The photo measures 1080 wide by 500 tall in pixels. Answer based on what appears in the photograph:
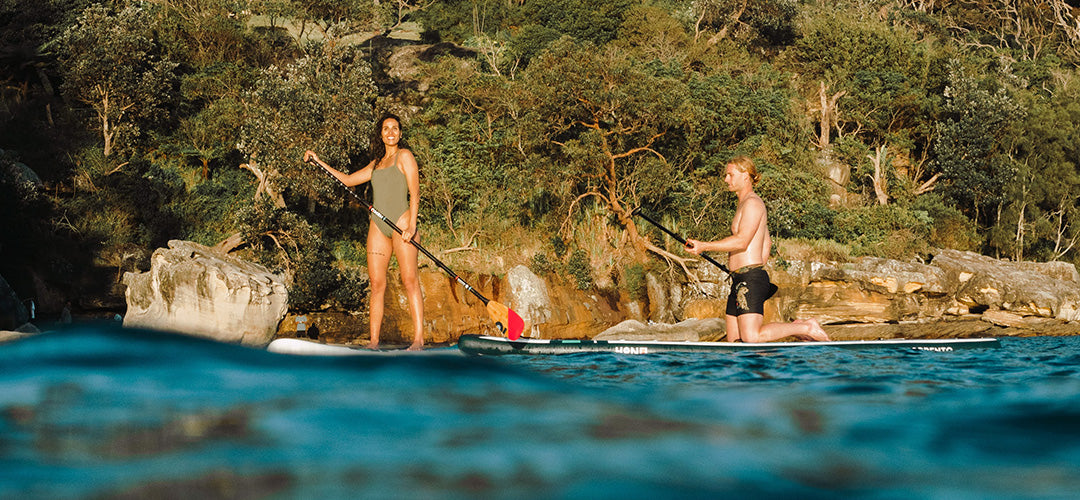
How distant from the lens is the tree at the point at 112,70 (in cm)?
1795

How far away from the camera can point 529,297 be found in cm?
1595

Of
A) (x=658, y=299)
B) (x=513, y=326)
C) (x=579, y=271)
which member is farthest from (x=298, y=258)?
(x=513, y=326)

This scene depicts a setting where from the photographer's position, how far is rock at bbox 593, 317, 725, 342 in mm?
11273

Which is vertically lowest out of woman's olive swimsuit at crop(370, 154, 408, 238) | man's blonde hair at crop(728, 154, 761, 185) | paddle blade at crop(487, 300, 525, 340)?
paddle blade at crop(487, 300, 525, 340)

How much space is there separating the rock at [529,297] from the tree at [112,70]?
32.0 feet

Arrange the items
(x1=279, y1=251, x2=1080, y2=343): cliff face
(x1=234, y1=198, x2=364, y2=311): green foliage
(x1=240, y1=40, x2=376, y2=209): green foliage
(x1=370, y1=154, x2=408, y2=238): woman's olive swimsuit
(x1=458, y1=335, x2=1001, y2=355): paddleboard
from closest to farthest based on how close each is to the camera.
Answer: (x1=458, y1=335, x2=1001, y2=355): paddleboard
(x1=370, y1=154, x2=408, y2=238): woman's olive swimsuit
(x1=234, y1=198, x2=364, y2=311): green foliage
(x1=279, y1=251, x2=1080, y2=343): cliff face
(x1=240, y1=40, x2=376, y2=209): green foliage

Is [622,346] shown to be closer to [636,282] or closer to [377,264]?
[377,264]

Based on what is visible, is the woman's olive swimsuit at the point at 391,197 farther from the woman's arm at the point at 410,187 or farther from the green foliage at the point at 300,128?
the green foliage at the point at 300,128

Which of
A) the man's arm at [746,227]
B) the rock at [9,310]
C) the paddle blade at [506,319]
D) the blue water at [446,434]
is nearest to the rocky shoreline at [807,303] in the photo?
the rock at [9,310]

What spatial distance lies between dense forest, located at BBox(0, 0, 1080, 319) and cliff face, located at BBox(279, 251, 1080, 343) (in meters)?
0.69

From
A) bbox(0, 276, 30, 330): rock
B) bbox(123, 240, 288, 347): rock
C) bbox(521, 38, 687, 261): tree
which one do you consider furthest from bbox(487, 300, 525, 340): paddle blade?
bbox(521, 38, 687, 261): tree

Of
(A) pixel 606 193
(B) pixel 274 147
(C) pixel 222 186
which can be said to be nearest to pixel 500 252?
(A) pixel 606 193

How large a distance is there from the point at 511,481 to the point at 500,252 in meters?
15.8

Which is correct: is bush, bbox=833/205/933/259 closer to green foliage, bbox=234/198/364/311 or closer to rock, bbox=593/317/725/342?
rock, bbox=593/317/725/342
